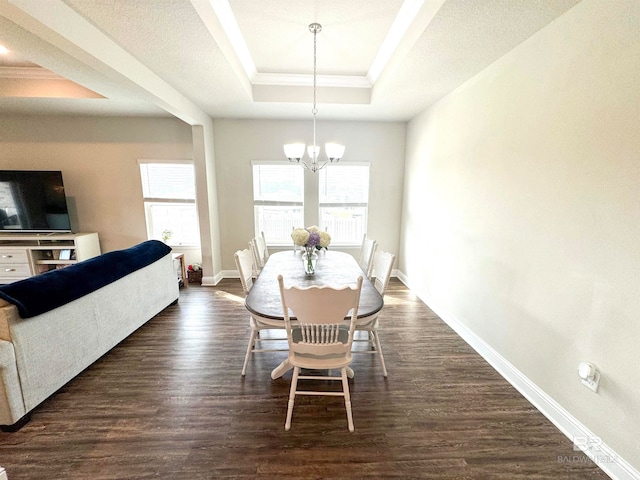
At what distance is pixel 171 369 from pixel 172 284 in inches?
56.4

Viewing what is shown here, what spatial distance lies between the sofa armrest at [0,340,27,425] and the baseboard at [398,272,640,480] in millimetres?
3188

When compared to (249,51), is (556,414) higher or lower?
lower

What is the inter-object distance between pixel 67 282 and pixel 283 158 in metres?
3.11

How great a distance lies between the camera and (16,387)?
1557 millimetres

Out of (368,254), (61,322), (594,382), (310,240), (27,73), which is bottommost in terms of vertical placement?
(594,382)

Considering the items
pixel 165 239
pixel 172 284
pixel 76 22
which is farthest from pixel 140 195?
pixel 76 22

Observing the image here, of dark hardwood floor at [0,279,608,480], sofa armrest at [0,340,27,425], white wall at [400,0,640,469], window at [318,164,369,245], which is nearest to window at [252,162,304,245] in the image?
window at [318,164,369,245]

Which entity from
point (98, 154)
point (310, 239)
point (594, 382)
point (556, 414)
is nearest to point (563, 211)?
point (594, 382)

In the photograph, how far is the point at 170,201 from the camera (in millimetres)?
4289

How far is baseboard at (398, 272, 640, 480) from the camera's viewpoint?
1348 mm

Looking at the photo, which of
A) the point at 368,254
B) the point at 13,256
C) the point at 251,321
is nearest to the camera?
the point at 251,321

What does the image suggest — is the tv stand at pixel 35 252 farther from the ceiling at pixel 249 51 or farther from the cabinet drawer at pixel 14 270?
the ceiling at pixel 249 51

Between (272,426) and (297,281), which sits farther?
(297,281)

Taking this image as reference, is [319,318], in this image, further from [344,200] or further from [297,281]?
[344,200]
